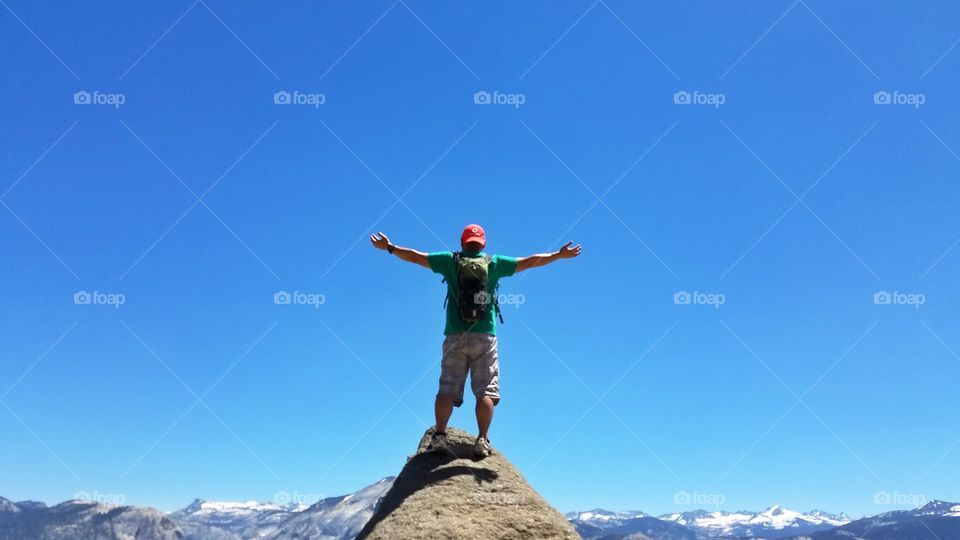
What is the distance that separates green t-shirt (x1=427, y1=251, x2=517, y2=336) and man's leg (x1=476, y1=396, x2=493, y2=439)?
1193 millimetres

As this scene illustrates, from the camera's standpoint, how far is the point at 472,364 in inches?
499

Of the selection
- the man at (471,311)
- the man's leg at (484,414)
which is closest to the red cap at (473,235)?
the man at (471,311)

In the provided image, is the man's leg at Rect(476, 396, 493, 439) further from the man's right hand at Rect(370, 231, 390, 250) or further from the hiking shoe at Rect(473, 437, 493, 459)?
the man's right hand at Rect(370, 231, 390, 250)

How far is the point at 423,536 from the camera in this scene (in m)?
11.0

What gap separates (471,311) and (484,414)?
1941 millimetres

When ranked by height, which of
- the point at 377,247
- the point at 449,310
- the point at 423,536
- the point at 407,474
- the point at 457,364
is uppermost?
the point at 377,247

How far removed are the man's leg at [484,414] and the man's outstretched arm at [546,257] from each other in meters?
2.41

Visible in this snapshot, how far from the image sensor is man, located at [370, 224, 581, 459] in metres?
12.4

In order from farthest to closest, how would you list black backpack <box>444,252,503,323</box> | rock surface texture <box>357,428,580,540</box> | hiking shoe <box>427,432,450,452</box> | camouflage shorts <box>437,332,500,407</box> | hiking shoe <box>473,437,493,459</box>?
hiking shoe <box>427,432,450,452</box>
hiking shoe <box>473,437,493,459</box>
camouflage shorts <box>437,332,500,407</box>
black backpack <box>444,252,503,323</box>
rock surface texture <box>357,428,580,540</box>

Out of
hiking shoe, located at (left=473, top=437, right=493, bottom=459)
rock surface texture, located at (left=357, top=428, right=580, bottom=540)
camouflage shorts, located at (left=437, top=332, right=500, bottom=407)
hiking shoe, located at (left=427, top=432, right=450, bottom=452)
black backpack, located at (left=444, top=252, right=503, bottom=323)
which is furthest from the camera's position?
hiking shoe, located at (left=427, top=432, right=450, bottom=452)

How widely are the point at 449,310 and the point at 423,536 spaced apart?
3.80 metres

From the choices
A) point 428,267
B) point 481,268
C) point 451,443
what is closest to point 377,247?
point 428,267

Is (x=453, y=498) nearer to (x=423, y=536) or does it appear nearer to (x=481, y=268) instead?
(x=423, y=536)

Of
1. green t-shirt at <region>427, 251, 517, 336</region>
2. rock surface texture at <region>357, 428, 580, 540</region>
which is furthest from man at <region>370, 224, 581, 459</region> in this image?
rock surface texture at <region>357, 428, 580, 540</region>
